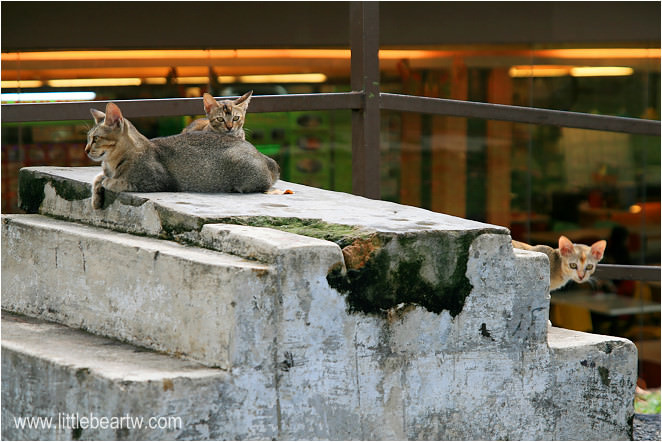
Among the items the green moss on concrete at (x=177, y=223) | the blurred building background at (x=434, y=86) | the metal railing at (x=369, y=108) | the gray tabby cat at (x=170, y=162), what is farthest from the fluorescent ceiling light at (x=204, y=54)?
the green moss on concrete at (x=177, y=223)

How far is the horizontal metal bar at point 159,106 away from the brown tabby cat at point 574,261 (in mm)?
1568

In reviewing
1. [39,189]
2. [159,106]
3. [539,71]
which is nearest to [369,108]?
[159,106]

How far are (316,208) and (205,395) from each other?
3.91 feet

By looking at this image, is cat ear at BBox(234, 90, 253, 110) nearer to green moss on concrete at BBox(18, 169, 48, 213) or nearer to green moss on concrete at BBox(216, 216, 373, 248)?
green moss on concrete at BBox(18, 169, 48, 213)

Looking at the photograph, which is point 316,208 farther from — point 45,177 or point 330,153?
point 330,153

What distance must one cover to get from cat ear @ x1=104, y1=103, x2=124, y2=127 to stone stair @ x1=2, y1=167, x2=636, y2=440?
377 millimetres

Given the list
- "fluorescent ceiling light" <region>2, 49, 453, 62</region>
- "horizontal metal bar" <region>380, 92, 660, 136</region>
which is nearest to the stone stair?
"horizontal metal bar" <region>380, 92, 660, 136</region>

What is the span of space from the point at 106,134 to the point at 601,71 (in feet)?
20.7

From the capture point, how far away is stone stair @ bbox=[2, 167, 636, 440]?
331 centimetres

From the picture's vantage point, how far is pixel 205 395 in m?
3.24

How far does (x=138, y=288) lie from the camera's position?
3.72 meters

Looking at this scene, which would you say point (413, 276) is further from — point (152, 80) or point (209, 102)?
point (152, 80)

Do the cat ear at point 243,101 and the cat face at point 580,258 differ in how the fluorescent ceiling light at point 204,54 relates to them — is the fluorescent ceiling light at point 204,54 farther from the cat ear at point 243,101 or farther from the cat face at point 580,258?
the cat face at point 580,258

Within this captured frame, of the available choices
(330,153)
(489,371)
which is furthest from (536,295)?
(330,153)
